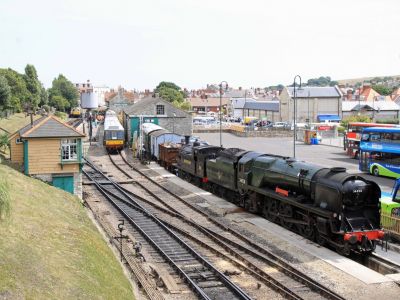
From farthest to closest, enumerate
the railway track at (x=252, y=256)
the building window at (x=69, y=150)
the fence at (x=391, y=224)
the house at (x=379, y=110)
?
the house at (x=379, y=110), the building window at (x=69, y=150), the fence at (x=391, y=224), the railway track at (x=252, y=256)

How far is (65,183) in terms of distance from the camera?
28797 millimetres

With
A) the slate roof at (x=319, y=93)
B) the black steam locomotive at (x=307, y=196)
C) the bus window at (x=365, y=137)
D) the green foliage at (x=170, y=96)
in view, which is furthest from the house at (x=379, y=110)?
the black steam locomotive at (x=307, y=196)

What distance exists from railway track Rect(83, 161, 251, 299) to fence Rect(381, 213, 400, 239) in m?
7.91

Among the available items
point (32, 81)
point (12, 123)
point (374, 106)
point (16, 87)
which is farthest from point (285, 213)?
point (374, 106)

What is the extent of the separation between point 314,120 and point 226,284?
8699 cm

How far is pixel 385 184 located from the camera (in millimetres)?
34750

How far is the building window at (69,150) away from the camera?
93.6 feet

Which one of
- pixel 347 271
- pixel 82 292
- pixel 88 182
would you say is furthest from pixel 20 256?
pixel 88 182

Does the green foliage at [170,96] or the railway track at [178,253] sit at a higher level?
the green foliage at [170,96]

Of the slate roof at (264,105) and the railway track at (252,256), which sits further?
the slate roof at (264,105)

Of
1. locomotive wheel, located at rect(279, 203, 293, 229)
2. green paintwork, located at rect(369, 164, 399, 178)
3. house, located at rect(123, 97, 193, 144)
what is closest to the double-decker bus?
green paintwork, located at rect(369, 164, 399, 178)

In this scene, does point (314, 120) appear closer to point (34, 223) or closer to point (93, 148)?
point (93, 148)

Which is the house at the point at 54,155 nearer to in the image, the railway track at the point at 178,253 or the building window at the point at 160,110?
the railway track at the point at 178,253

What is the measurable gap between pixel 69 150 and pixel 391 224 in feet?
56.5
